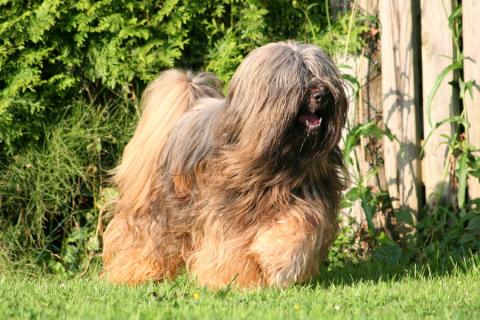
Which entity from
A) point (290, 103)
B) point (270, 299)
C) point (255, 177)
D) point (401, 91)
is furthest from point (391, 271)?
point (290, 103)

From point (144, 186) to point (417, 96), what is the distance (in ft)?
8.51

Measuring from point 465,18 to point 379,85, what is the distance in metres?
0.98

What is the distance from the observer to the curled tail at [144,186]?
6.95 m

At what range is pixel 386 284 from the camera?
6.35 meters

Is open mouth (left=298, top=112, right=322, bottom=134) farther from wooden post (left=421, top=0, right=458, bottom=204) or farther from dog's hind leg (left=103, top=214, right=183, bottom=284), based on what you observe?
wooden post (left=421, top=0, right=458, bottom=204)

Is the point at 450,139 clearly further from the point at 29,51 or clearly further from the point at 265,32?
the point at 29,51

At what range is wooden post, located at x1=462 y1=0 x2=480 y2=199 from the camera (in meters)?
7.65

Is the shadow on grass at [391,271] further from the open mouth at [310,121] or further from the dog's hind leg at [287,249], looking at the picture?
the open mouth at [310,121]

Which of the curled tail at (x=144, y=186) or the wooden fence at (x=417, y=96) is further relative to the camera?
the wooden fence at (x=417, y=96)

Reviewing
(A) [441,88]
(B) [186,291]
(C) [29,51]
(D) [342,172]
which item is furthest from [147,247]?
(A) [441,88]

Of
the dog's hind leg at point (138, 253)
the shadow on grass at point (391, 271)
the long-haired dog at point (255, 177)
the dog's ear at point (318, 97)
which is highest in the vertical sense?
the dog's ear at point (318, 97)

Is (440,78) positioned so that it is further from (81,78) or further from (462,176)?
(81,78)

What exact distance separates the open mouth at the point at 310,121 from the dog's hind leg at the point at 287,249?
24.2 inches

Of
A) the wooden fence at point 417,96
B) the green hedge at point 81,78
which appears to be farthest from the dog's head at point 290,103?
the green hedge at point 81,78
